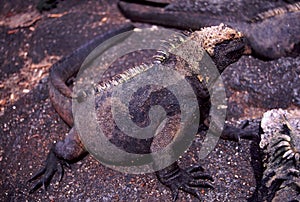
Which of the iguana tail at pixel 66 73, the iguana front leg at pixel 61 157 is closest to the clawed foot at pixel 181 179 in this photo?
the iguana front leg at pixel 61 157

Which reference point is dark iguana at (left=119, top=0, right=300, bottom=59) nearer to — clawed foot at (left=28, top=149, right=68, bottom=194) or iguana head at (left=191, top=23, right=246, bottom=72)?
iguana head at (left=191, top=23, right=246, bottom=72)

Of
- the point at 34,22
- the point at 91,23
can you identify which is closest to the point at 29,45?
the point at 34,22

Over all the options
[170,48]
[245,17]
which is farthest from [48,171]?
[245,17]

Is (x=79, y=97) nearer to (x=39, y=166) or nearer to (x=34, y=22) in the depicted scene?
(x=39, y=166)

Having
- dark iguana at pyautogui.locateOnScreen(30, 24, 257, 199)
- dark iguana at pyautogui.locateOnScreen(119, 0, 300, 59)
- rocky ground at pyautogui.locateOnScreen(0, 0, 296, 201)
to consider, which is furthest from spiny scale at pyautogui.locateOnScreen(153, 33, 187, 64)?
dark iguana at pyautogui.locateOnScreen(119, 0, 300, 59)

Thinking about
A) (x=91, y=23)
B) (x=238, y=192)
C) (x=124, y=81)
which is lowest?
(x=238, y=192)

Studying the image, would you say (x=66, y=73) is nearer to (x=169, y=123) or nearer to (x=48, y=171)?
(x=48, y=171)

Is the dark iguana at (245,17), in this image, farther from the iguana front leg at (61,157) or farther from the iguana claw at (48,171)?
the iguana claw at (48,171)
